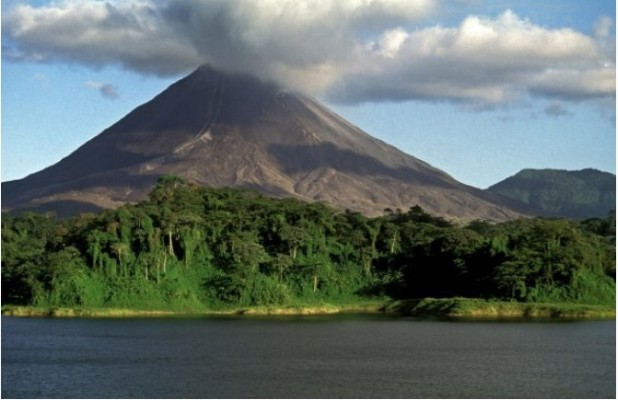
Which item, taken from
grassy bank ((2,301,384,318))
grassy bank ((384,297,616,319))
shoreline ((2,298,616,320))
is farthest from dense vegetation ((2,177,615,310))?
grassy bank ((384,297,616,319))

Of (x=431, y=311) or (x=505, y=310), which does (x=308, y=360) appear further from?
(x=431, y=311)

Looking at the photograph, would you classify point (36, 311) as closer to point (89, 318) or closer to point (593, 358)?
point (89, 318)

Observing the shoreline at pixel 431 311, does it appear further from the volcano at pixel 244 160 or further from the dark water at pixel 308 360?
the volcano at pixel 244 160

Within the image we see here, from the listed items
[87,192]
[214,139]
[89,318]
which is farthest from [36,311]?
[214,139]

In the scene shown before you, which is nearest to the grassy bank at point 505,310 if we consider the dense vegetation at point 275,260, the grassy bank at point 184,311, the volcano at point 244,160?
the dense vegetation at point 275,260

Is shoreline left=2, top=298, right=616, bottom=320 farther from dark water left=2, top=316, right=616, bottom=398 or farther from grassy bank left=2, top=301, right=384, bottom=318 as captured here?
dark water left=2, top=316, right=616, bottom=398

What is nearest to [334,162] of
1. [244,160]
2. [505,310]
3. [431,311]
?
[244,160]
